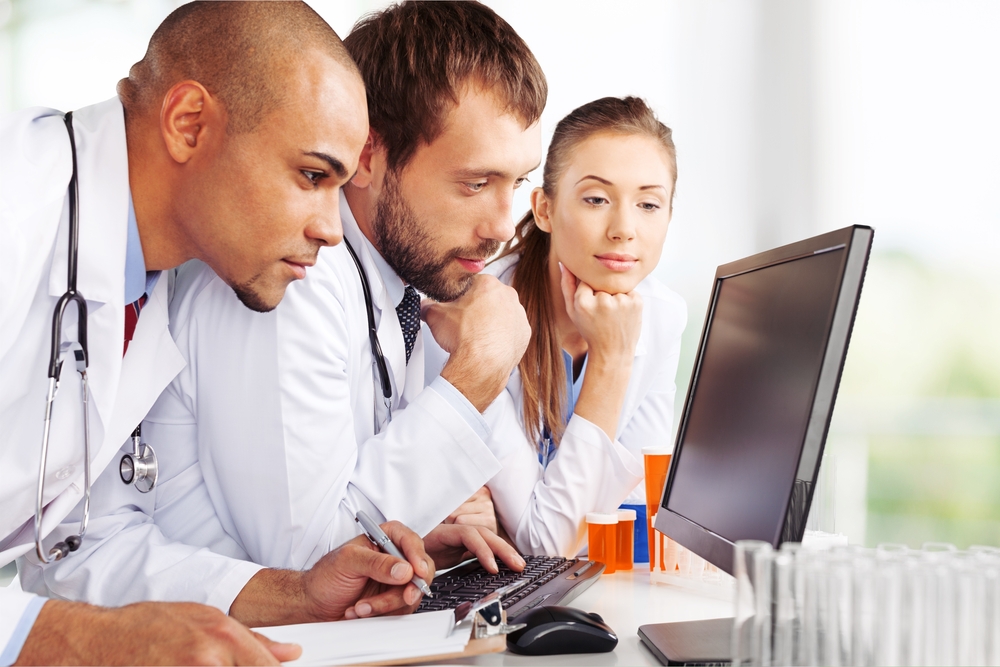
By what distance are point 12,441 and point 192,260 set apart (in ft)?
1.52

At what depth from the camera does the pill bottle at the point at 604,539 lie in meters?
1.46

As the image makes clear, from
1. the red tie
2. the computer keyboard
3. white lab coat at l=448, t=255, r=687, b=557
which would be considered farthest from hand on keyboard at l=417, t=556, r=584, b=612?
the red tie

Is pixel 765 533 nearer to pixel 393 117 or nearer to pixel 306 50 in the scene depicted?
pixel 306 50

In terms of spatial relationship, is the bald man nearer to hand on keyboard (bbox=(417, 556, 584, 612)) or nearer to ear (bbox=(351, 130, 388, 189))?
hand on keyboard (bbox=(417, 556, 584, 612))

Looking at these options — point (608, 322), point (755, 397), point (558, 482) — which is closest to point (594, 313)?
point (608, 322)

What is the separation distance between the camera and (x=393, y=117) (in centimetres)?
170

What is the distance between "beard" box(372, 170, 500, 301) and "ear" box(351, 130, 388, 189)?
2 centimetres

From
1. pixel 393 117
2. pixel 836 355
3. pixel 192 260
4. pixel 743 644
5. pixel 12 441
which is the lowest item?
pixel 743 644

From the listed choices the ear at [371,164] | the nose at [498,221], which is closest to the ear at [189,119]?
the ear at [371,164]

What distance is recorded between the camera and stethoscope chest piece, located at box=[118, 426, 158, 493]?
1.25 meters

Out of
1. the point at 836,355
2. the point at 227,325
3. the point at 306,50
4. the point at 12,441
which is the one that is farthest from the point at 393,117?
the point at 836,355

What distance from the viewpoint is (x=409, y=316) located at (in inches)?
67.9

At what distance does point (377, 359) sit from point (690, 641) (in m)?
0.79

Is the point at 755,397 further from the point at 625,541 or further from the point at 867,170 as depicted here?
the point at 867,170
